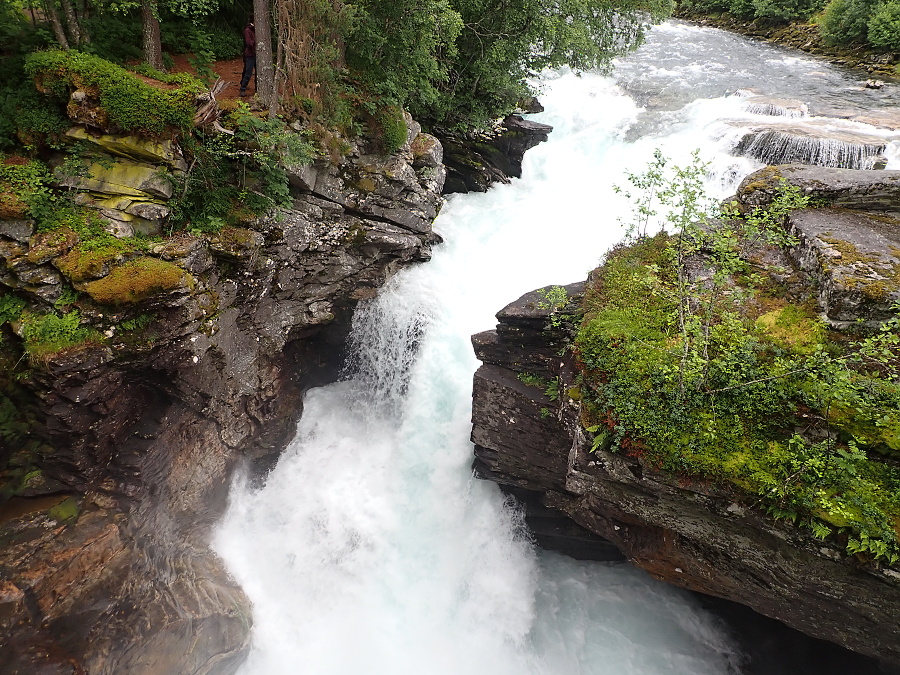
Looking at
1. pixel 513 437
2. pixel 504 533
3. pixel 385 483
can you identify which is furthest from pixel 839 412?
pixel 385 483

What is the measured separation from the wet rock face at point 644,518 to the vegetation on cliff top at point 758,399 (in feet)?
1.40

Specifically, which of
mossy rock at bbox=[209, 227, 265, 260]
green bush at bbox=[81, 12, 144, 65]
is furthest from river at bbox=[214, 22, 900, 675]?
green bush at bbox=[81, 12, 144, 65]

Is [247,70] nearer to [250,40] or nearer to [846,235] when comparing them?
[250,40]

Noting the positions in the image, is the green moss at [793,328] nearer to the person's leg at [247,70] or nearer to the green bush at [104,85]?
the green bush at [104,85]

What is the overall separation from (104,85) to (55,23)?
2.08 m

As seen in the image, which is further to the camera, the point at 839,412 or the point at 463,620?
the point at 463,620

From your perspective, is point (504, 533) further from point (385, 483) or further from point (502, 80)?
point (502, 80)

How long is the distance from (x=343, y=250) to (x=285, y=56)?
4780 millimetres

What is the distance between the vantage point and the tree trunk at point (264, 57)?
10.6m

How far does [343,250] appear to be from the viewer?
42.7ft

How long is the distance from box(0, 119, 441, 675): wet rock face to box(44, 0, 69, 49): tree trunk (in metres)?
4.07

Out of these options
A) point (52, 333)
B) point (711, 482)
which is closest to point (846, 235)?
point (711, 482)

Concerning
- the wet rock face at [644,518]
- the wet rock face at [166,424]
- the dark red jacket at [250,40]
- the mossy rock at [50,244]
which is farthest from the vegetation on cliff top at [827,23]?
the mossy rock at [50,244]

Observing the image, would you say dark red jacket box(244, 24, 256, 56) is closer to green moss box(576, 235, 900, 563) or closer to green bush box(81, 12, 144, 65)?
green bush box(81, 12, 144, 65)
